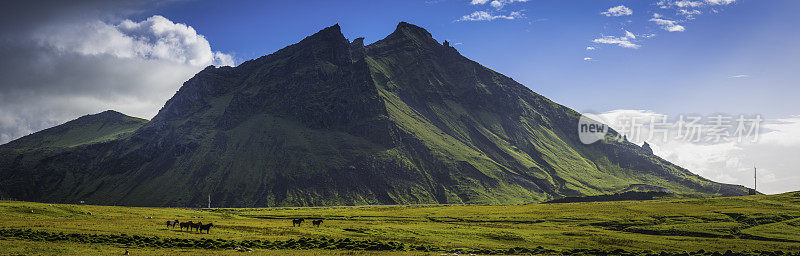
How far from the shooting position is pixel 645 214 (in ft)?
421

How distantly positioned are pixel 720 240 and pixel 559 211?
174ft

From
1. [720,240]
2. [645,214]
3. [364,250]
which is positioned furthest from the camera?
[645,214]

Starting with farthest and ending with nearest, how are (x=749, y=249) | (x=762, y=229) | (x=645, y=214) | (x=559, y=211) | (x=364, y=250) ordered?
(x=559, y=211) → (x=645, y=214) → (x=762, y=229) → (x=749, y=249) → (x=364, y=250)

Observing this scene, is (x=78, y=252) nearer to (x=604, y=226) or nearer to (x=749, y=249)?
(x=749, y=249)

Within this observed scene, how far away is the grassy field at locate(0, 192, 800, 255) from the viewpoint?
62.5 m

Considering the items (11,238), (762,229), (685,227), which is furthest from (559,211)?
(11,238)

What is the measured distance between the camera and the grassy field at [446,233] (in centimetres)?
6253

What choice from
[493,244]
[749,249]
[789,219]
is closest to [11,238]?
[493,244]

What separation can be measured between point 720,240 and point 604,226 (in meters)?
26.8

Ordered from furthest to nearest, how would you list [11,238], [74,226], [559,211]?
[559,211]
[74,226]
[11,238]

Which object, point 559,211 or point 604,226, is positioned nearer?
point 604,226

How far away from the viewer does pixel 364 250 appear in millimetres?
65125

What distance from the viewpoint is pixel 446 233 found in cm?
9306

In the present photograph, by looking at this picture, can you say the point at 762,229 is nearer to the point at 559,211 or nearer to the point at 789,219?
the point at 789,219
